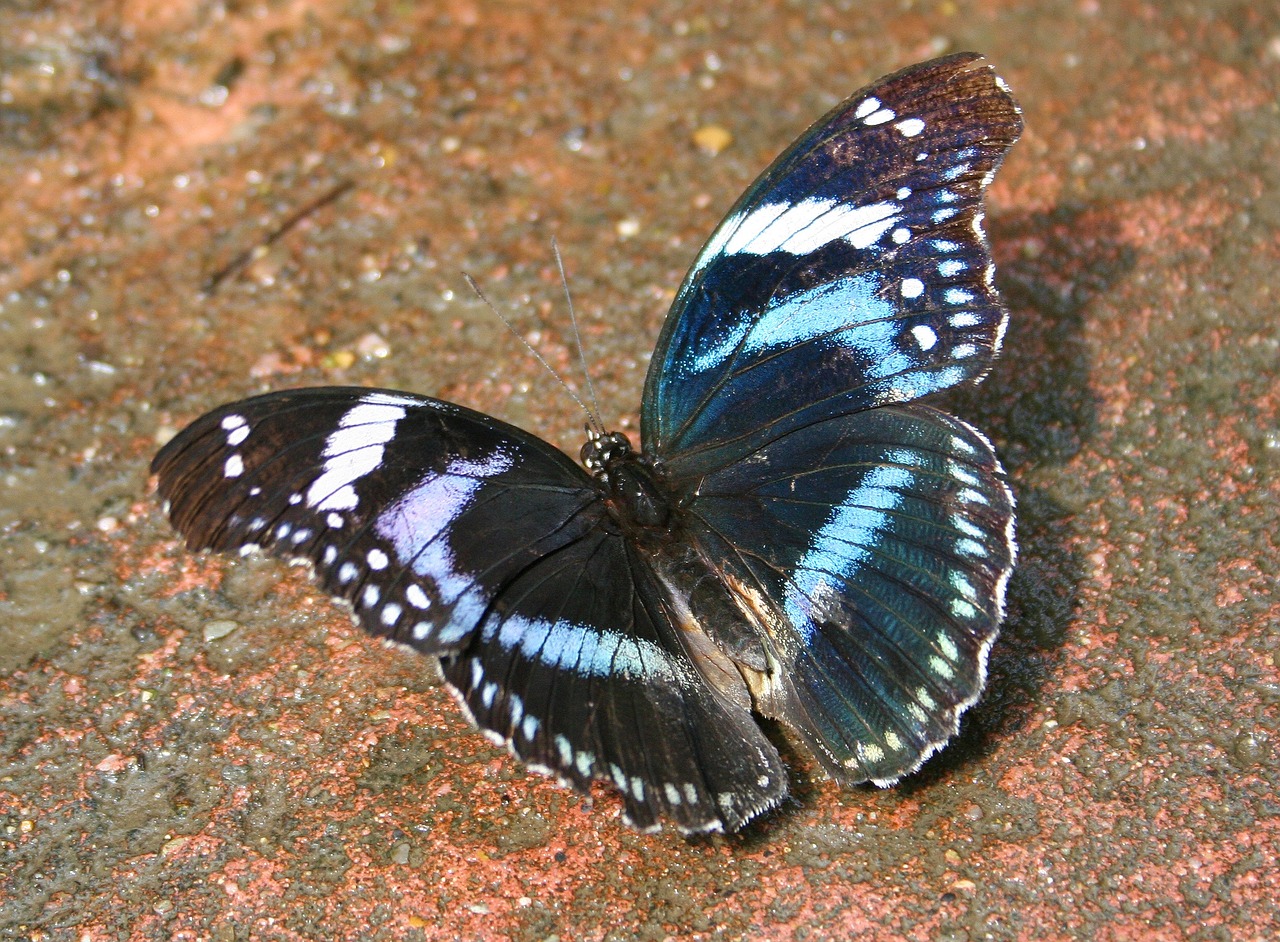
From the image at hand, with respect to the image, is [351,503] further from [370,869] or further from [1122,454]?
[1122,454]

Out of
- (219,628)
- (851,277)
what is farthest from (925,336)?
(219,628)

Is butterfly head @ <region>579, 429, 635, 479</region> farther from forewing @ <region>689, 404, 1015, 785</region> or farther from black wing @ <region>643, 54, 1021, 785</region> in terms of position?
forewing @ <region>689, 404, 1015, 785</region>

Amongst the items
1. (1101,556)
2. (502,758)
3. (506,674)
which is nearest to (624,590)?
(506,674)

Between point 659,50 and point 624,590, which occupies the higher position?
point 659,50

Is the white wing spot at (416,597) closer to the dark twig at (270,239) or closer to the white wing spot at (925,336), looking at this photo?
the white wing spot at (925,336)

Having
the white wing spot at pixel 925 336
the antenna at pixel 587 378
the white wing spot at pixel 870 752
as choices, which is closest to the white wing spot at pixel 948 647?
the white wing spot at pixel 870 752

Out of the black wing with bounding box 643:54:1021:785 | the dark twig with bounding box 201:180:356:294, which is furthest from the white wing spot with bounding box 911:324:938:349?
the dark twig with bounding box 201:180:356:294
